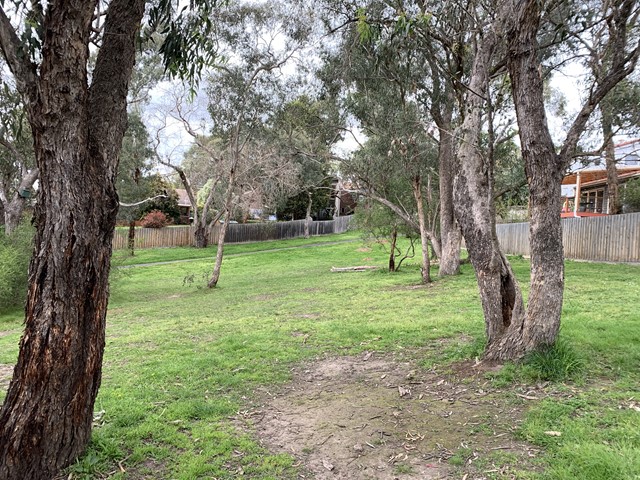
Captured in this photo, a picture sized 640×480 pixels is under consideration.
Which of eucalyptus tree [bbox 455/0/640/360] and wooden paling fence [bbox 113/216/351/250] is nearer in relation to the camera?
eucalyptus tree [bbox 455/0/640/360]

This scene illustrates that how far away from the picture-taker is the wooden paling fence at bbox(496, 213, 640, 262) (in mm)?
13766

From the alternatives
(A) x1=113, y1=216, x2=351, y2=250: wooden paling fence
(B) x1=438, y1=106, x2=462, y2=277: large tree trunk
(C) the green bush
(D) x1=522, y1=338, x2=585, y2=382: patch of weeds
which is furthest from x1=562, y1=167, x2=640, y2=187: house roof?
(C) the green bush

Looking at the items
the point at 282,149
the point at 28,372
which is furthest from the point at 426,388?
the point at 282,149

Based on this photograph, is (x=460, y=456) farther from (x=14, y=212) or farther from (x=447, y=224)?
(x=14, y=212)

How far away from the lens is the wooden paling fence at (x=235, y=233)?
1171 inches

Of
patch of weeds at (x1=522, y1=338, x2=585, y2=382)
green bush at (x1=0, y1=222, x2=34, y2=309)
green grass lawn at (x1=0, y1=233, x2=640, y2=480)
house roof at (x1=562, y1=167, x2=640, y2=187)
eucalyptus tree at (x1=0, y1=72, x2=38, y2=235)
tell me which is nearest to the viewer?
green grass lawn at (x1=0, y1=233, x2=640, y2=480)

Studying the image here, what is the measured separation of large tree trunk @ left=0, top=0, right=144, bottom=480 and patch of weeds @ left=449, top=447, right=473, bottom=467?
2559 mm

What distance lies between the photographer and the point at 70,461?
305cm

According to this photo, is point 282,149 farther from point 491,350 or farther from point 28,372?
point 28,372

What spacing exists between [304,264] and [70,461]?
20.8m

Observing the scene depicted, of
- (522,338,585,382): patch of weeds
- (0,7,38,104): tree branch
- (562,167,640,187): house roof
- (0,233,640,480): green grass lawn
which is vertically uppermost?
(562,167,640,187): house roof

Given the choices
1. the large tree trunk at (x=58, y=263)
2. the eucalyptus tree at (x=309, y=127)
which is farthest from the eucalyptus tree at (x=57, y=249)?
the eucalyptus tree at (x=309, y=127)

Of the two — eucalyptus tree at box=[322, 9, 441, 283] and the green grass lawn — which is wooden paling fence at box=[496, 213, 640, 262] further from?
eucalyptus tree at box=[322, 9, 441, 283]

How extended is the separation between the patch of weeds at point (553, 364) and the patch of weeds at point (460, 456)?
1.44 meters
